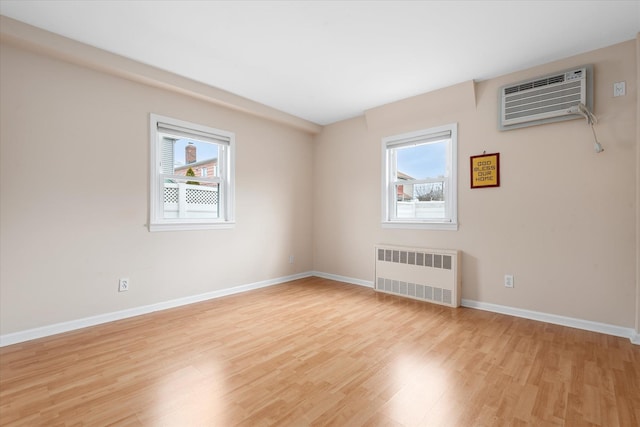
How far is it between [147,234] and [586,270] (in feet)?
15.1

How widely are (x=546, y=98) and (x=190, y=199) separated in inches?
167

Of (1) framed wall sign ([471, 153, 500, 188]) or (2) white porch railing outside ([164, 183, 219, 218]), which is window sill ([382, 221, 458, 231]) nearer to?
(1) framed wall sign ([471, 153, 500, 188])

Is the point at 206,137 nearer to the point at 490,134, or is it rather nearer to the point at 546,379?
the point at 490,134

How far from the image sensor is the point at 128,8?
225 cm

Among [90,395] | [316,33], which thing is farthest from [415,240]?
[90,395]

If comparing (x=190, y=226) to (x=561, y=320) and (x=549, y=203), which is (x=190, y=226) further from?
(x=561, y=320)

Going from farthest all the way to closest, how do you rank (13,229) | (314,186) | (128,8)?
(314,186), (13,229), (128,8)

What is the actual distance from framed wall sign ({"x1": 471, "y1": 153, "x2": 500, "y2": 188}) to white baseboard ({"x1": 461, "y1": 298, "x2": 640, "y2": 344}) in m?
1.41

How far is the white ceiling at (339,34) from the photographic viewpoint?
2.23 metres

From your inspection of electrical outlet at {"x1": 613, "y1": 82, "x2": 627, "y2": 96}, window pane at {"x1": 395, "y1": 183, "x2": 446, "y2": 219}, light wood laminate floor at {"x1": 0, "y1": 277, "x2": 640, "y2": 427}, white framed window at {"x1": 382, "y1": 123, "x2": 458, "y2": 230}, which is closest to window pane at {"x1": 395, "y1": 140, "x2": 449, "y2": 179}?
white framed window at {"x1": 382, "y1": 123, "x2": 458, "y2": 230}

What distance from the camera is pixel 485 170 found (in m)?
3.41

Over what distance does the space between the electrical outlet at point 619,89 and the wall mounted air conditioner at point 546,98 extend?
17 cm

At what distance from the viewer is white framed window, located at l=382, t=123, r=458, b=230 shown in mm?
3727

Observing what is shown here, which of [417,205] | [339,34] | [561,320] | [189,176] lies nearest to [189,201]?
[189,176]
